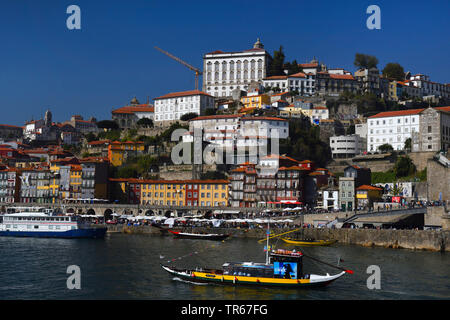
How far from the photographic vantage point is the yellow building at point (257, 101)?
343 ft

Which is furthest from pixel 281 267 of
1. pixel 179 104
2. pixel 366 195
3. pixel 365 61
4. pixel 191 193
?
pixel 365 61

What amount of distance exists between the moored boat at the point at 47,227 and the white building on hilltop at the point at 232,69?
66579mm

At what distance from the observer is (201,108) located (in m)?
109

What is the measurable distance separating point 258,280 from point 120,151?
217 ft

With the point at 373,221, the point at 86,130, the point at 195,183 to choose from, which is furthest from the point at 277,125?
the point at 86,130

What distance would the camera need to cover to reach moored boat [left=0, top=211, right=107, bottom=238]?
58.2m

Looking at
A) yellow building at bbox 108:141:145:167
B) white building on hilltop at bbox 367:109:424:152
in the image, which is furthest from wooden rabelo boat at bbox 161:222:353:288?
yellow building at bbox 108:141:145:167

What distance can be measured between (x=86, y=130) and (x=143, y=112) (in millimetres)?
42820

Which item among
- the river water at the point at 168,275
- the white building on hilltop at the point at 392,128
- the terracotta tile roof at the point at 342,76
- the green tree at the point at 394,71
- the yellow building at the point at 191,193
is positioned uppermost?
the green tree at the point at 394,71

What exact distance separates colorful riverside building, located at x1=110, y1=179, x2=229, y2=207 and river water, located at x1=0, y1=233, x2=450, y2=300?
20305 millimetres

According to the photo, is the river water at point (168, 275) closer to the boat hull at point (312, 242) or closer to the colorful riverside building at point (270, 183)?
the boat hull at point (312, 242)

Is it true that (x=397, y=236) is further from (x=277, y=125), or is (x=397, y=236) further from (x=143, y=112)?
(x=143, y=112)

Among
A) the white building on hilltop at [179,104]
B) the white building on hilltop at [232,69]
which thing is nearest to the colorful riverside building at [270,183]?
the white building on hilltop at [179,104]

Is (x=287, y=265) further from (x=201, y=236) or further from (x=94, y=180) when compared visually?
(x=94, y=180)
